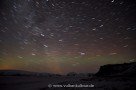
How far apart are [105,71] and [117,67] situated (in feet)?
28.1

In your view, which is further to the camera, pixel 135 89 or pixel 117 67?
pixel 117 67

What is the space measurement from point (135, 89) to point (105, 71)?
241 feet

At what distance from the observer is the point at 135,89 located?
11570 mm

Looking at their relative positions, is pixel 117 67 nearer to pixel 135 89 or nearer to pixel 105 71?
pixel 105 71

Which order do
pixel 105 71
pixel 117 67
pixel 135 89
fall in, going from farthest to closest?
pixel 105 71
pixel 117 67
pixel 135 89

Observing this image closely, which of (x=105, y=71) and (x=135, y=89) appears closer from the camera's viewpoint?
(x=135, y=89)

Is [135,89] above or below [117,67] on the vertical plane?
below

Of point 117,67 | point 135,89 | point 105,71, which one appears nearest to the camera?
point 135,89

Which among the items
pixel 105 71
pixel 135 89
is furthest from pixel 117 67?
pixel 135 89

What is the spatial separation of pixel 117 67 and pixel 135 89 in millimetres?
68954

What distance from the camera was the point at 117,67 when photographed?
75.9m
